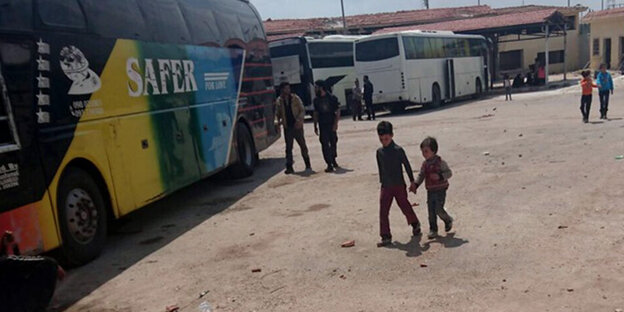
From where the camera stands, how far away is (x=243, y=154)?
458 inches

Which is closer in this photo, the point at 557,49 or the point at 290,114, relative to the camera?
the point at 290,114

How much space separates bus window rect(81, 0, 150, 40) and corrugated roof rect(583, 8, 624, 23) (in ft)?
136

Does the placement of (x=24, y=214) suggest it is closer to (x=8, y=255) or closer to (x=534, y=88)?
(x=8, y=255)

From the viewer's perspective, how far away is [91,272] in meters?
6.12

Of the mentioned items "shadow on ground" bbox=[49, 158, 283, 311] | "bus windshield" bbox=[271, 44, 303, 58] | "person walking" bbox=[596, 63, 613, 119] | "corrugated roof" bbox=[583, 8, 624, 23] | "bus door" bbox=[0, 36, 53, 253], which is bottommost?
"shadow on ground" bbox=[49, 158, 283, 311]

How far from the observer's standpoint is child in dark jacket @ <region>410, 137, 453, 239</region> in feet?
20.1

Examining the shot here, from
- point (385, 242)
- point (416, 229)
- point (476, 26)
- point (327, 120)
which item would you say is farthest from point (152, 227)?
point (476, 26)

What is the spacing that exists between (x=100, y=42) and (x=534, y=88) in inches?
1210

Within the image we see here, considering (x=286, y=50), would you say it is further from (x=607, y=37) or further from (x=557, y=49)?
(x=557, y=49)

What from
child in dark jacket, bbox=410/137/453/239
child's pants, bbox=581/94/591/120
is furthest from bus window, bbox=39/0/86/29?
child's pants, bbox=581/94/591/120

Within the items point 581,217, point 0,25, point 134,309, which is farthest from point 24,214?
point 581,217

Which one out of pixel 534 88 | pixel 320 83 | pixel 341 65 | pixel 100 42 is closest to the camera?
pixel 100 42

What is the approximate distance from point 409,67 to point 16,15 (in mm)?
19385

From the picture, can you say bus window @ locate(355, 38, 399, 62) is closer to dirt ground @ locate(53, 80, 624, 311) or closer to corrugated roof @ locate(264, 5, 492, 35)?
dirt ground @ locate(53, 80, 624, 311)
